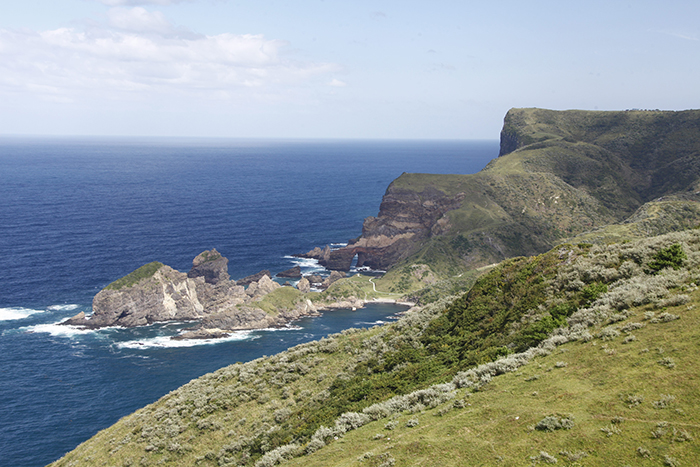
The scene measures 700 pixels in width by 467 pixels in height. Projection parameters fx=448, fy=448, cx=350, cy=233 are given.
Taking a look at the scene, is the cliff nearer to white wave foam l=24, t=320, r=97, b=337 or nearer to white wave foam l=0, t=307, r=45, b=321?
white wave foam l=24, t=320, r=97, b=337

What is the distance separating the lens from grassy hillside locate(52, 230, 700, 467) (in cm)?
1549

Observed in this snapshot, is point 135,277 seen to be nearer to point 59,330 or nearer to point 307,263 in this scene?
point 59,330

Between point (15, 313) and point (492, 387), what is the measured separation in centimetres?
11336

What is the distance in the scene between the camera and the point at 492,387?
67.1 ft

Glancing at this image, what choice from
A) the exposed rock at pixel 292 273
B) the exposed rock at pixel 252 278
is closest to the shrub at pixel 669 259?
the exposed rock at pixel 252 278

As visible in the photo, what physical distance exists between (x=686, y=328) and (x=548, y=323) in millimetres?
6807

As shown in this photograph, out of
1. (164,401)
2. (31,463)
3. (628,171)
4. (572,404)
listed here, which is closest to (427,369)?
(572,404)

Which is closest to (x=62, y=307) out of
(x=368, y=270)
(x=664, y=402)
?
(x=368, y=270)

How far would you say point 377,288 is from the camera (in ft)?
415

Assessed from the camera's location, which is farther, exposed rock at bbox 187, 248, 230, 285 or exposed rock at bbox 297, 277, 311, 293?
exposed rock at bbox 297, 277, 311, 293

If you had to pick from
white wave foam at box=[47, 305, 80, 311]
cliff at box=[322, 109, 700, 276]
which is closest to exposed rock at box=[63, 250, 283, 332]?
white wave foam at box=[47, 305, 80, 311]

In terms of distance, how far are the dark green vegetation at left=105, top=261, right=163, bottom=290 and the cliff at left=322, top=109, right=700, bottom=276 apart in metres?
56.6

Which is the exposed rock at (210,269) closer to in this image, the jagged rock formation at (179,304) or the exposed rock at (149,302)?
the jagged rock formation at (179,304)

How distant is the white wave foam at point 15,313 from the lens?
97075mm
